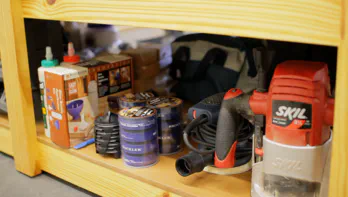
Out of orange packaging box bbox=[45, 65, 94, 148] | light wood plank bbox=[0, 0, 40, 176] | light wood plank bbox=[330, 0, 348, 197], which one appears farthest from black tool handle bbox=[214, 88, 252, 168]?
light wood plank bbox=[0, 0, 40, 176]

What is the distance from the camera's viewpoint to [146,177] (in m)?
0.85

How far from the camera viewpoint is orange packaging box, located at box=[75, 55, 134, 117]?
1016mm

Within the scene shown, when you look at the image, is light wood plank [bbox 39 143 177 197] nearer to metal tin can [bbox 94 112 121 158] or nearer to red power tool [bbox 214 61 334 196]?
metal tin can [bbox 94 112 121 158]

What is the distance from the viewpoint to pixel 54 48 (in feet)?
3.92

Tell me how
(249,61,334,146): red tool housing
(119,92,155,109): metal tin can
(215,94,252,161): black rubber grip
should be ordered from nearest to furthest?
(249,61,334,146): red tool housing, (215,94,252,161): black rubber grip, (119,92,155,109): metal tin can

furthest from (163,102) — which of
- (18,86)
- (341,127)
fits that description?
(341,127)

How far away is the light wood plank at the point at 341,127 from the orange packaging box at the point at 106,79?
620mm

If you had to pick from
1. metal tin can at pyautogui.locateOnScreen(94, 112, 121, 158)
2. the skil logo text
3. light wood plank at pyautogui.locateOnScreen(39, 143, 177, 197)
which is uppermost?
the skil logo text

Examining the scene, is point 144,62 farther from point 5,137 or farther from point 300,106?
point 300,106

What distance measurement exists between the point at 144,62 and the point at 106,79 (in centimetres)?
30

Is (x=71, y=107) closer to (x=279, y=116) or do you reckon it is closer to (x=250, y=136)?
(x=250, y=136)

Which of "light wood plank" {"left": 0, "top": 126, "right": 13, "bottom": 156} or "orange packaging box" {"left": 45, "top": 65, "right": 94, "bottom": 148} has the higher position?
"orange packaging box" {"left": 45, "top": 65, "right": 94, "bottom": 148}

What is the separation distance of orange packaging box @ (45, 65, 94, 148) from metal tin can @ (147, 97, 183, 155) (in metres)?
0.17

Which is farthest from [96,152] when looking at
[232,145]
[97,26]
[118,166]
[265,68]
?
[97,26]
